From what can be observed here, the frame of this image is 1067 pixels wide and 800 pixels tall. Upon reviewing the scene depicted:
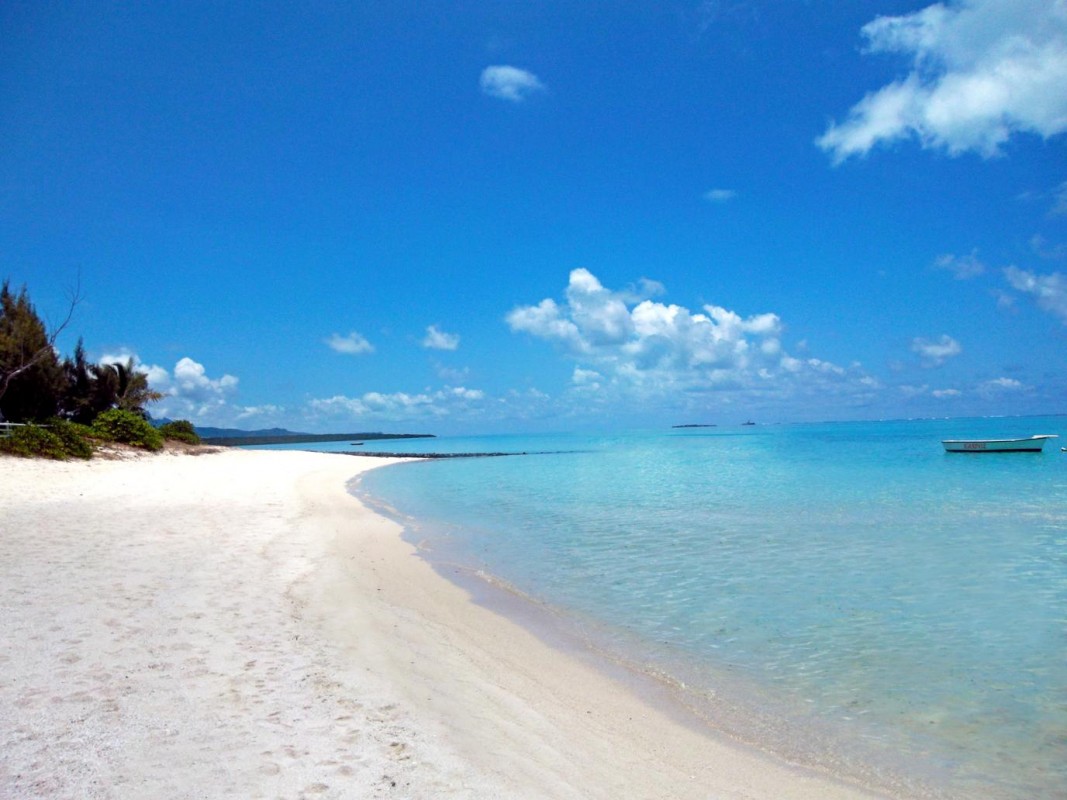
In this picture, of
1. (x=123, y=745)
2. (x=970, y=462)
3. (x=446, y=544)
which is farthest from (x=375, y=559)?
(x=970, y=462)

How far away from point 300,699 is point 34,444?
2763 centimetres

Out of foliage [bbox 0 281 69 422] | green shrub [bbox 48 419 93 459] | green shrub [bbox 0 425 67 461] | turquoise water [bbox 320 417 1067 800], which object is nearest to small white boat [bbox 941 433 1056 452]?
turquoise water [bbox 320 417 1067 800]

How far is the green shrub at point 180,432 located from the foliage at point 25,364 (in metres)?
8.83

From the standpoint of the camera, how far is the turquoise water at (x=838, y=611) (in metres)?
5.43

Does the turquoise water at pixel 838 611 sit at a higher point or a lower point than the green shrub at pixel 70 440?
lower

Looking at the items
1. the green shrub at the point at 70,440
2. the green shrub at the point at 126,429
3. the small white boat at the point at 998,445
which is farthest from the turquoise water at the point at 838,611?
the small white boat at the point at 998,445

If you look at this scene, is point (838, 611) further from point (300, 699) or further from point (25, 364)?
point (25, 364)

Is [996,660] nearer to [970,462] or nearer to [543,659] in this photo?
[543,659]

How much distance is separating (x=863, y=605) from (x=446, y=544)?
9168 millimetres

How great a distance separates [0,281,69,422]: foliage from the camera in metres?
34.3

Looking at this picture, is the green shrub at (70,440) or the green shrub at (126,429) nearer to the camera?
the green shrub at (70,440)

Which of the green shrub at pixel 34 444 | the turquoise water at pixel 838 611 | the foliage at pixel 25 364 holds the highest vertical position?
the foliage at pixel 25 364

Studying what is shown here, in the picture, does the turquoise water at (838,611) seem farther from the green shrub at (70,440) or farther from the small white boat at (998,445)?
the small white boat at (998,445)

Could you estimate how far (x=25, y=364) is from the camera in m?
35.7
